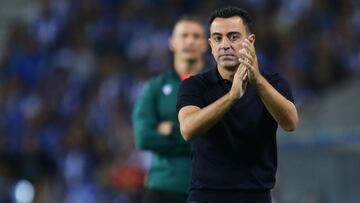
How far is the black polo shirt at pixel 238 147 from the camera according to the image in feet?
16.7

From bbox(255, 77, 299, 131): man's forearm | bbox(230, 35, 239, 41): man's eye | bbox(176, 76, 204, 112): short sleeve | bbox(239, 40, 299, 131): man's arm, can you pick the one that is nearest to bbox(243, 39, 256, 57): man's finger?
bbox(239, 40, 299, 131): man's arm

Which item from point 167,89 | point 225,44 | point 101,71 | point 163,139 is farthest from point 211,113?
point 101,71

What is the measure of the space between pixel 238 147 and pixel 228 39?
57 centimetres

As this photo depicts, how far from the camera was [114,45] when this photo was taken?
16.3m

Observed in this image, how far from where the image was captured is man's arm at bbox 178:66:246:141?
4816 mm

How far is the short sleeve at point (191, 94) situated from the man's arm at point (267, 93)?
42 cm

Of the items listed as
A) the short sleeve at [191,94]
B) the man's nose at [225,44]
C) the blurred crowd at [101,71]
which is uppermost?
the blurred crowd at [101,71]

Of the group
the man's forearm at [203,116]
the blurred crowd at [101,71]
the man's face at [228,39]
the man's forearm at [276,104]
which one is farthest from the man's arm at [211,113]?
the blurred crowd at [101,71]

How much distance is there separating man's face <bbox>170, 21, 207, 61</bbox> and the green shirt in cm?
Answer: 20

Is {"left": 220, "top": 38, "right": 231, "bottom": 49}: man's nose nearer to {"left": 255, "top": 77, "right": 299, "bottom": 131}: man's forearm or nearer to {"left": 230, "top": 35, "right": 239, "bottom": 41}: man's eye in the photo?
{"left": 230, "top": 35, "right": 239, "bottom": 41}: man's eye

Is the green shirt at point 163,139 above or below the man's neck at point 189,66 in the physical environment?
below

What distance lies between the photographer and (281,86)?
514 cm

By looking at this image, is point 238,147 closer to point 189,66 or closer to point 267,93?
point 267,93

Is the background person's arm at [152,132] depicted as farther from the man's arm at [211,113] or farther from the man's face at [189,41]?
the man's arm at [211,113]
